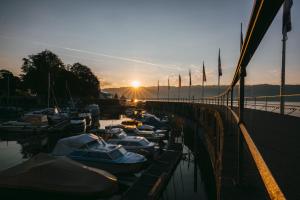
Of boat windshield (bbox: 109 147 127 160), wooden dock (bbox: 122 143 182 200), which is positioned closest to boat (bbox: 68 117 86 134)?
wooden dock (bbox: 122 143 182 200)

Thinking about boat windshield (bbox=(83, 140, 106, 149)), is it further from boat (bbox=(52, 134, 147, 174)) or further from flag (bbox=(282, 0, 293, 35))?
flag (bbox=(282, 0, 293, 35))

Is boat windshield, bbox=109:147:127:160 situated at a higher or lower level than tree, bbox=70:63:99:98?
lower

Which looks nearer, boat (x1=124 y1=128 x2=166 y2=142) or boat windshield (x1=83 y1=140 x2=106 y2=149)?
boat windshield (x1=83 y1=140 x2=106 y2=149)

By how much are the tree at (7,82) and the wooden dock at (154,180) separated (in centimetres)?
11412

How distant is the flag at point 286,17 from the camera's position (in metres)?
18.0

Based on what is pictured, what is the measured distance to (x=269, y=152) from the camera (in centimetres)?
691

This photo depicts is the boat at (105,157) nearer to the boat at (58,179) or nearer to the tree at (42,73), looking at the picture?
the boat at (58,179)

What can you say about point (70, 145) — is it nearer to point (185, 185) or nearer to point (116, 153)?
point (116, 153)

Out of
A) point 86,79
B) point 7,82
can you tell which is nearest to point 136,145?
point 86,79

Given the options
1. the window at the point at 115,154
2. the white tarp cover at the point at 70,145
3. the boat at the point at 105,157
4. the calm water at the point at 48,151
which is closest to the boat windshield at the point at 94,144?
the boat at the point at 105,157

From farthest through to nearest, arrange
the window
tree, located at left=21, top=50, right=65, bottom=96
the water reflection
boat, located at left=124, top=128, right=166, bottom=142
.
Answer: tree, located at left=21, top=50, right=65, bottom=96, boat, located at left=124, top=128, right=166, bottom=142, the window, the water reflection

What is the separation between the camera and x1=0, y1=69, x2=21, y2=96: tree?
117750 millimetres

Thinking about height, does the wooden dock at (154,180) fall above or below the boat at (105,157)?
below

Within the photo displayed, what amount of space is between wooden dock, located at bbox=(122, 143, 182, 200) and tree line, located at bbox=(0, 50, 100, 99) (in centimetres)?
7267
